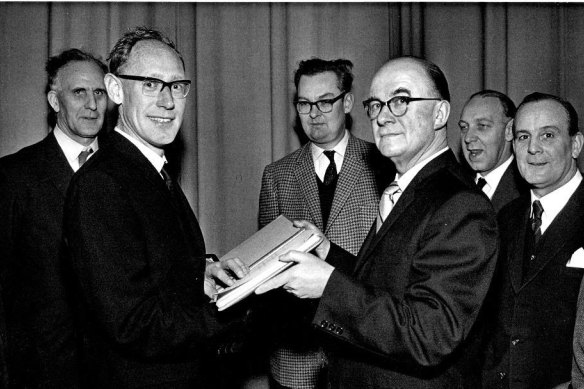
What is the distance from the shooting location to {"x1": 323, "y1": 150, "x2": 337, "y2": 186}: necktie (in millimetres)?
3332

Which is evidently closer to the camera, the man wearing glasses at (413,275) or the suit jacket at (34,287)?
the man wearing glasses at (413,275)

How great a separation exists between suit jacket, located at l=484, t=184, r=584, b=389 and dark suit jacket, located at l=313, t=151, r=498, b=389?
70cm

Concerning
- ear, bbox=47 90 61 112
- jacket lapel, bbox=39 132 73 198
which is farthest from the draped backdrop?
jacket lapel, bbox=39 132 73 198

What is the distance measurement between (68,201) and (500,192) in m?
2.46

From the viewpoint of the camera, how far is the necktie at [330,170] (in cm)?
333

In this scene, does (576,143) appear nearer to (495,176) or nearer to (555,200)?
(555,200)

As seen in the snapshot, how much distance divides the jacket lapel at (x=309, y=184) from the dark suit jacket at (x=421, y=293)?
1489mm

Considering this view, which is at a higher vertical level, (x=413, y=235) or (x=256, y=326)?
(x=413, y=235)

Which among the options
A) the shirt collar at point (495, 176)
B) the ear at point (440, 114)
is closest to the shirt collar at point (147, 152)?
the ear at point (440, 114)

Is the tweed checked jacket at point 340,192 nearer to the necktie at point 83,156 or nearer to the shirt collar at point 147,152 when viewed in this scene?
the necktie at point 83,156

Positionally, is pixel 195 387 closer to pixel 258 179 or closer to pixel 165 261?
pixel 165 261

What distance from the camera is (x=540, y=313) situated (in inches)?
91.7

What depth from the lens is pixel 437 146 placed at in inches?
76.5

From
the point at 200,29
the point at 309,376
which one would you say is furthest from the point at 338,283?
the point at 200,29
